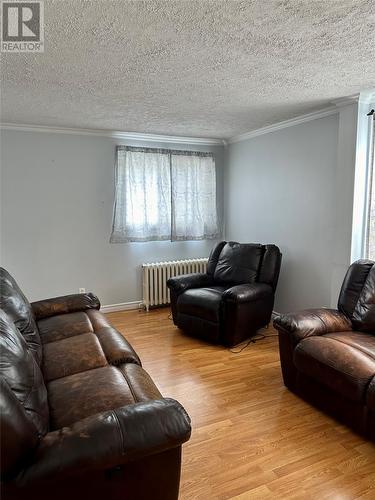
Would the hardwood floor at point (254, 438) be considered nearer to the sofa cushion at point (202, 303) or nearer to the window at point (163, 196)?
the sofa cushion at point (202, 303)

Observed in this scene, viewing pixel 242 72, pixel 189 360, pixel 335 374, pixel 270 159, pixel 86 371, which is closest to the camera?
pixel 86 371

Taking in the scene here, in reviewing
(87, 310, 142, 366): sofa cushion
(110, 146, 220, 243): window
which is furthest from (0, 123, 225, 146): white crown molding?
(87, 310, 142, 366): sofa cushion

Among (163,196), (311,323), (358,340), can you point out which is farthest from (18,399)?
(163,196)

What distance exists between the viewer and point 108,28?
1.80 meters

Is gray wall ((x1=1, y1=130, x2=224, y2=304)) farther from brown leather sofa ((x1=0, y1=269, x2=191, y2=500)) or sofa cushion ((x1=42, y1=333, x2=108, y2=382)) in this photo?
brown leather sofa ((x1=0, y1=269, x2=191, y2=500))

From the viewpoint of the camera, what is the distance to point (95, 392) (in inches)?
66.6

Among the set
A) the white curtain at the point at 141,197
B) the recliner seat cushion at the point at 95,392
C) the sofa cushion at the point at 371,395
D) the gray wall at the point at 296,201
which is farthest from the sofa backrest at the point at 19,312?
the gray wall at the point at 296,201

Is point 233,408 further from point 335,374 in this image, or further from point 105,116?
point 105,116

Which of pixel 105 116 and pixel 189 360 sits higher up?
pixel 105 116

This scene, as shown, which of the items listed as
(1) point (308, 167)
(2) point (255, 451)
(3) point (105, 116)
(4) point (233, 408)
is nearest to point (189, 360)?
(4) point (233, 408)

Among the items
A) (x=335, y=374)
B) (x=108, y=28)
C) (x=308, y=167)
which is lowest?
(x=335, y=374)

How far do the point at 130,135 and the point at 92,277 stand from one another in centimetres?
191

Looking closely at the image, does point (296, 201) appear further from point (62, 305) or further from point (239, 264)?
point (62, 305)

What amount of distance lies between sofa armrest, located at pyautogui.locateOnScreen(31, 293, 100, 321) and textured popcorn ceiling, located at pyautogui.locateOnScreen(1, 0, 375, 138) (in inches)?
68.6
